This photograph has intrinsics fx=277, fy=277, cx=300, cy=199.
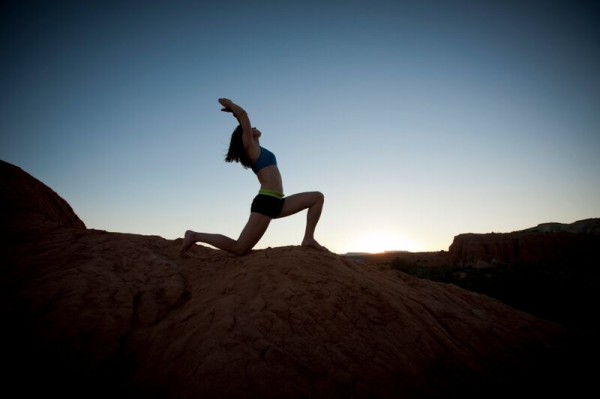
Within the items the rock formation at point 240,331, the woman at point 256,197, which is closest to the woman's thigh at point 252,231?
the woman at point 256,197

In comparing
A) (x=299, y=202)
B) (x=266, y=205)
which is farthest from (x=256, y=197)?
(x=299, y=202)

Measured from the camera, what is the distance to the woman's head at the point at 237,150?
131 inches

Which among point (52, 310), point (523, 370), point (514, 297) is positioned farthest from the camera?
point (514, 297)

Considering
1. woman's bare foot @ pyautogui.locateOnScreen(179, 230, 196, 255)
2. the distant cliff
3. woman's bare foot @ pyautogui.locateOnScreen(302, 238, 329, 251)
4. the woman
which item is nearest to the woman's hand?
the woman

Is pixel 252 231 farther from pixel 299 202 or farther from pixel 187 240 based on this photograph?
pixel 187 240

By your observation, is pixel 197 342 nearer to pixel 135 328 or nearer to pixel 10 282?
pixel 135 328

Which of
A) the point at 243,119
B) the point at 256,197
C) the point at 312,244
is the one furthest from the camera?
the point at 312,244

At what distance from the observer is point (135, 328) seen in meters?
2.15

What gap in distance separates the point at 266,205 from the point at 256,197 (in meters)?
0.16

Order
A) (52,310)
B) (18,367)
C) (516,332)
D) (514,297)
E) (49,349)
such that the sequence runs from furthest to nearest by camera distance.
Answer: (514,297), (516,332), (52,310), (49,349), (18,367)

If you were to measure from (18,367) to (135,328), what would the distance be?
64cm

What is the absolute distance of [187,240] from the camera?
345 cm

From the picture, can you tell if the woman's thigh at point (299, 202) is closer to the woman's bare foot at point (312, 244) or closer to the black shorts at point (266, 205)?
the black shorts at point (266, 205)


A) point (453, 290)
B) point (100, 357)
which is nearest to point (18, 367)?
point (100, 357)
